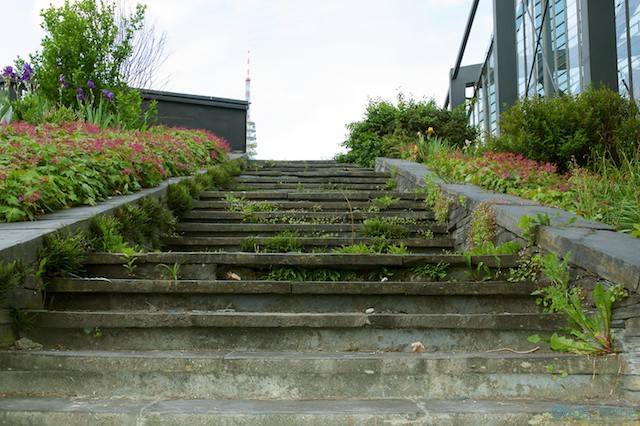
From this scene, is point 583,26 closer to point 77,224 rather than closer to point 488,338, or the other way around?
point 488,338

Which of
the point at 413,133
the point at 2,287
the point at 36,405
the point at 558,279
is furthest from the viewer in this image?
the point at 413,133

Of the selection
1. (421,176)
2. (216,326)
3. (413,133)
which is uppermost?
(413,133)

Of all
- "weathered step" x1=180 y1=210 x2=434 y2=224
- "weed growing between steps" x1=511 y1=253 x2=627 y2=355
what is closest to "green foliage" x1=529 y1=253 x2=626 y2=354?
"weed growing between steps" x1=511 y1=253 x2=627 y2=355

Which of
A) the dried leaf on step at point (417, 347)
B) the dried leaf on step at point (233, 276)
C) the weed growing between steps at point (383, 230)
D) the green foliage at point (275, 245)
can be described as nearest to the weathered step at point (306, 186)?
the weed growing between steps at point (383, 230)

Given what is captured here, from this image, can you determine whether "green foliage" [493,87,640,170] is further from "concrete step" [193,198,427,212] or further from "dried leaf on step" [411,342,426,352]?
"dried leaf on step" [411,342,426,352]

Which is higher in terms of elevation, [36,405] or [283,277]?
[283,277]

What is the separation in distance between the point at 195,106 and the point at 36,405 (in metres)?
11.6

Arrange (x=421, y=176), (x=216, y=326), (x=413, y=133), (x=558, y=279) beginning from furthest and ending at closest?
(x=413, y=133), (x=421, y=176), (x=558, y=279), (x=216, y=326)

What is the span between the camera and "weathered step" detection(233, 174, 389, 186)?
8.88 meters

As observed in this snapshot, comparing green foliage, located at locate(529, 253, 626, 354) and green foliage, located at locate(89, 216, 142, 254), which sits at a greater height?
green foliage, located at locate(89, 216, 142, 254)

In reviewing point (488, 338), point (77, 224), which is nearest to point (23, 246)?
point (77, 224)

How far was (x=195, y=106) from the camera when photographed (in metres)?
13.6

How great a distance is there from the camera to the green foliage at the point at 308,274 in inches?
158

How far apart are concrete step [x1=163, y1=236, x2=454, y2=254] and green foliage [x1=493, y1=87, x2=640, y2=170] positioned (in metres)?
2.60
